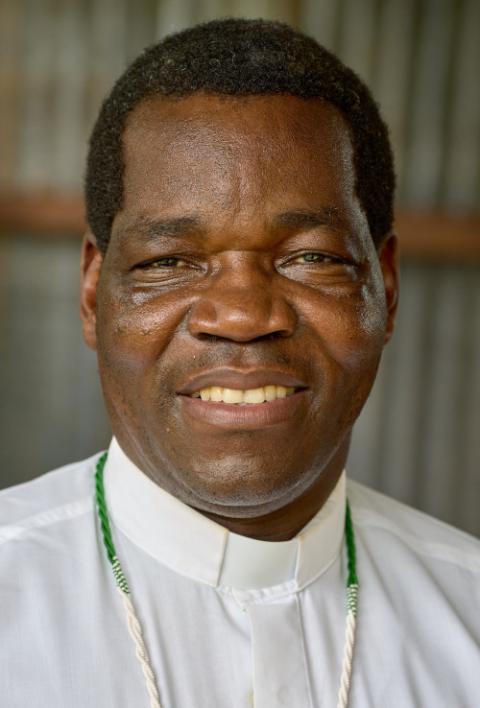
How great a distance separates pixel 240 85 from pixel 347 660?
1098 millimetres

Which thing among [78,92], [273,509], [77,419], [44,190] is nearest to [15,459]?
[77,419]

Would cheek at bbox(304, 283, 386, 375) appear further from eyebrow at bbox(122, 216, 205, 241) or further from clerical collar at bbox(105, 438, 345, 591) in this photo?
clerical collar at bbox(105, 438, 345, 591)

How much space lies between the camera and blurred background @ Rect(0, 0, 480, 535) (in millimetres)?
4371

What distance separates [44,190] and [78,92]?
0.43m

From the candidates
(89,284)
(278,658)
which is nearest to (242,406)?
(278,658)

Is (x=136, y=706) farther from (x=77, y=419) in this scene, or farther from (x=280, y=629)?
(x=77, y=419)

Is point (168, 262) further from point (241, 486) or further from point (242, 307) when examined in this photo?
point (241, 486)

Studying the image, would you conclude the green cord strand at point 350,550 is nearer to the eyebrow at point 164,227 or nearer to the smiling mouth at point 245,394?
the smiling mouth at point 245,394

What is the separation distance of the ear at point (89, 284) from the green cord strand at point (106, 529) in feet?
0.90

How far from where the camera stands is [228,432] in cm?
192

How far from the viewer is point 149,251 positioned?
6.56 feet

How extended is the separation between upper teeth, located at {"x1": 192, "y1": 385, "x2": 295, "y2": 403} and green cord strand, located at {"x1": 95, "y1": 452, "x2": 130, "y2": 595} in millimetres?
354

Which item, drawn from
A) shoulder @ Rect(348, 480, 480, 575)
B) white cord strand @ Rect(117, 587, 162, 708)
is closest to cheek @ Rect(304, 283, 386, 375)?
shoulder @ Rect(348, 480, 480, 575)

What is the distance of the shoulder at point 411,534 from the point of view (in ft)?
7.63
